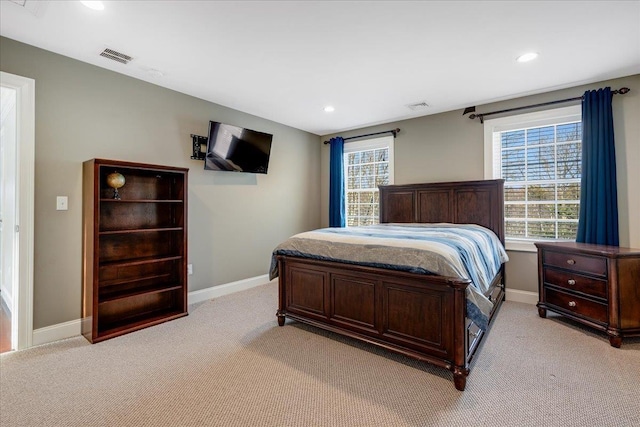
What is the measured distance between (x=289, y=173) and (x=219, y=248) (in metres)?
1.75

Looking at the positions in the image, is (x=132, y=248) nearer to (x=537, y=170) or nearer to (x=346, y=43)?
(x=346, y=43)

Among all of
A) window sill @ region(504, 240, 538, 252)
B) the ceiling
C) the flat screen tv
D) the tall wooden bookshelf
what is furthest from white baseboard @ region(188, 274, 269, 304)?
window sill @ region(504, 240, 538, 252)

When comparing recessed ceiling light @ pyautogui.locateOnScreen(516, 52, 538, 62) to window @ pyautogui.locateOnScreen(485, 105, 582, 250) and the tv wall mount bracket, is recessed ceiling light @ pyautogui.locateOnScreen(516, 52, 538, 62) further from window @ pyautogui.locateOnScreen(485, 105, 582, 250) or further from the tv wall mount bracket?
the tv wall mount bracket

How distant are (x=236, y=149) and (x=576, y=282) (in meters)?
4.04

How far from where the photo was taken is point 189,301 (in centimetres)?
361

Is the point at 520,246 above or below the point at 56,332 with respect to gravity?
above

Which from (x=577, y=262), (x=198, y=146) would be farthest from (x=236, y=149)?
(x=577, y=262)

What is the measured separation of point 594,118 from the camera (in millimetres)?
3125

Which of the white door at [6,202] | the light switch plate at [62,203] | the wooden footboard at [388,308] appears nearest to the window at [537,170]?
the wooden footboard at [388,308]

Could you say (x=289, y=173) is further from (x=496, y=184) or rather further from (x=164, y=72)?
(x=496, y=184)

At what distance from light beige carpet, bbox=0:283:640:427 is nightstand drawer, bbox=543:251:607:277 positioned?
0.59 m

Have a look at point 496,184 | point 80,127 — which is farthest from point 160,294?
point 496,184

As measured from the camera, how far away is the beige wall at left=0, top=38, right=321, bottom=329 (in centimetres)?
256

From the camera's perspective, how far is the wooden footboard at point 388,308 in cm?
193
